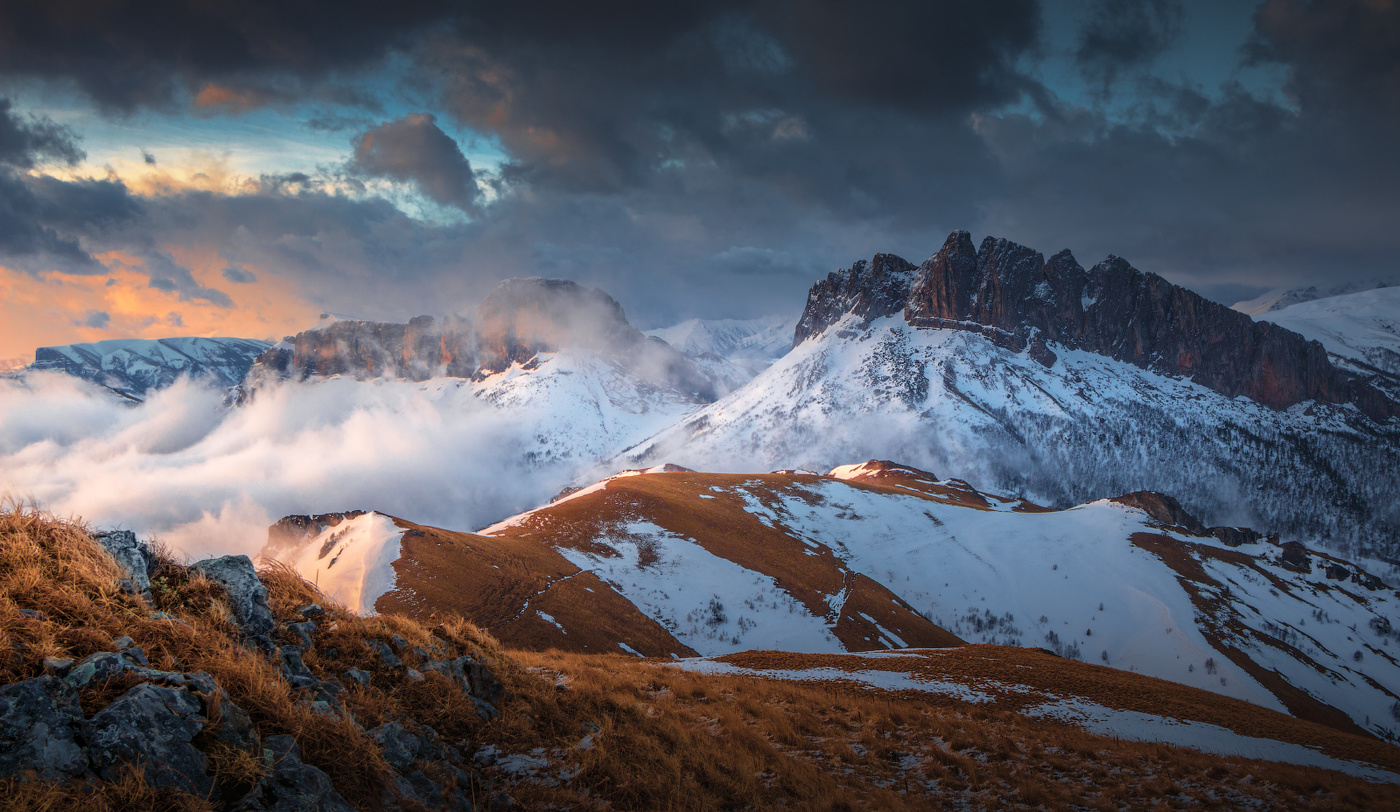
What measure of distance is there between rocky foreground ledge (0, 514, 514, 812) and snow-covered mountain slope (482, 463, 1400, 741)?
126 ft

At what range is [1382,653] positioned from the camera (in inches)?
3460

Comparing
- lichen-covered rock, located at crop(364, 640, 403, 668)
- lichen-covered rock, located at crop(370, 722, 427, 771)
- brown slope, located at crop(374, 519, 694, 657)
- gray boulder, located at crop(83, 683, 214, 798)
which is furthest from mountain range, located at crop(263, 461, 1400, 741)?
gray boulder, located at crop(83, 683, 214, 798)

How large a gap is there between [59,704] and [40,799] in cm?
104

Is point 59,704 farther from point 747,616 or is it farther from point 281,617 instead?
point 747,616

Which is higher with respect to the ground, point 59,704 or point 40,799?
point 59,704

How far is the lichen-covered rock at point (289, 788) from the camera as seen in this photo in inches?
220

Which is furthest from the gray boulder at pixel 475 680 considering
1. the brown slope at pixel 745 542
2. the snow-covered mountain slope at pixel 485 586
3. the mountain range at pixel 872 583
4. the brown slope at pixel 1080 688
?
the brown slope at pixel 745 542

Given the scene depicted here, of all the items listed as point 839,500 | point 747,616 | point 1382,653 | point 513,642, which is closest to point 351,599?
point 513,642

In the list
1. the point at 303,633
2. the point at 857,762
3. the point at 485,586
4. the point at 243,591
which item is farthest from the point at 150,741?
the point at 485,586

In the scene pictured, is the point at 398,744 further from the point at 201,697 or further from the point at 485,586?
the point at 485,586

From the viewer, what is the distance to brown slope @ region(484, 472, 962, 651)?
64625mm

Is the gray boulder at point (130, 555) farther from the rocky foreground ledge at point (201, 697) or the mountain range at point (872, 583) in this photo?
the mountain range at point (872, 583)

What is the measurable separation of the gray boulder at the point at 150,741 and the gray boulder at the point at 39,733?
0.13m

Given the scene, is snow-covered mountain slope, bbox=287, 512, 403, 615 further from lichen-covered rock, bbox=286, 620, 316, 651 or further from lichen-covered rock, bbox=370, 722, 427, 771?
lichen-covered rock, bbox=370, 722, 427, 771
